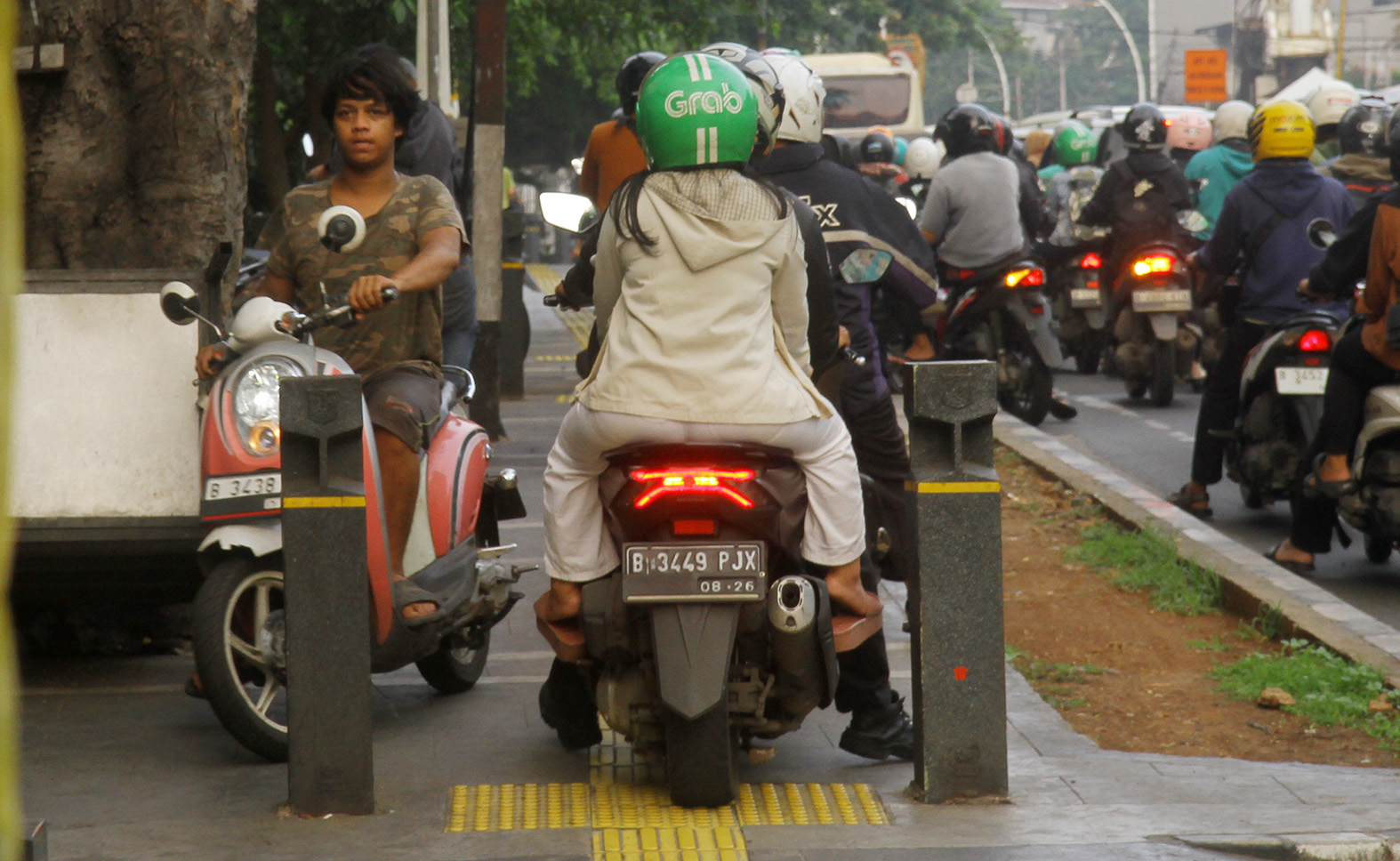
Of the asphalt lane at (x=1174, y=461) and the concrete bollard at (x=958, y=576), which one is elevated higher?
the concrete bollard at (x=958, y=576)

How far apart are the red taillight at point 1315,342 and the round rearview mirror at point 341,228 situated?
496 cm

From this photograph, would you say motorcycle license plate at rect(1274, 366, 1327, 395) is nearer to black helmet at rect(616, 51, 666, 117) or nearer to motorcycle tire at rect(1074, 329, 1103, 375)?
black helmet at rect(616, 51, 666, 117)

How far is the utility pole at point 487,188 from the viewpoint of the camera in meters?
10.5

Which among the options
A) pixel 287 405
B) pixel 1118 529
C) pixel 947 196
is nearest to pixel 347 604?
pixel 287 405

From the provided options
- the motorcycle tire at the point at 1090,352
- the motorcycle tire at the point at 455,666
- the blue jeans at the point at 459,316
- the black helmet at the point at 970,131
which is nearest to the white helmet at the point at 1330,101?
the motorcycle tire at the point at 1090,352

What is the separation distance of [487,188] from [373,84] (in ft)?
18.0

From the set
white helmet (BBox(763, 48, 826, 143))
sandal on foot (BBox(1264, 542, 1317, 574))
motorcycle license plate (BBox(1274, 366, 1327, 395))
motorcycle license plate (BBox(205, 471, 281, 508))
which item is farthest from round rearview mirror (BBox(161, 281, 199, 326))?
motorcycle license plate (BBox(1274, 366, 1327, 395))

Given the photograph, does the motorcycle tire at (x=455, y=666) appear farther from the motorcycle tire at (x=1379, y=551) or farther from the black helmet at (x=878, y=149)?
the black helmet at (x=878, y=149)

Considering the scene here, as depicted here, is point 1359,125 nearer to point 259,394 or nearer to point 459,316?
point 459,316

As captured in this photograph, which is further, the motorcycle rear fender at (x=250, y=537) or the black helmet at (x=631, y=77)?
the black helmet at (x=631, y=77)

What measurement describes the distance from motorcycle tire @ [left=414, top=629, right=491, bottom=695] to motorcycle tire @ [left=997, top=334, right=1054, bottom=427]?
672 cm

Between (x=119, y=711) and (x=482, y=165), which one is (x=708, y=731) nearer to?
(x=119, y=711)

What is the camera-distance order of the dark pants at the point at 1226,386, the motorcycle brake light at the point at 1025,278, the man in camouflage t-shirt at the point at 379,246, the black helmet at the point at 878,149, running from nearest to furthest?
the man in camouflage t-shirt at the point at 379,246 → the dark pants at the point at 1226,386 → the motorcycle brake light at the point at 1025,278 → the black helmet at the point at 878,149

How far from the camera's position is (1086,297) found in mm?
13750
